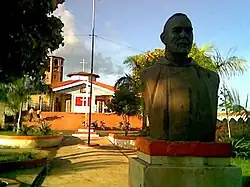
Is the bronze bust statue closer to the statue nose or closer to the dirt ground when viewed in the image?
the statue nose

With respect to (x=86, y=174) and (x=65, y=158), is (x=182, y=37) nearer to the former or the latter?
(x=86, y=174)

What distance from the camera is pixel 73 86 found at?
41906mm

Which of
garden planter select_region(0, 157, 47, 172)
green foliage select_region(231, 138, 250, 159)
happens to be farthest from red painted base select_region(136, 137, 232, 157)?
green foliage select_region(231, 138, 250, 159)

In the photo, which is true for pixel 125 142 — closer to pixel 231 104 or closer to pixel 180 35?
pixel 231 104

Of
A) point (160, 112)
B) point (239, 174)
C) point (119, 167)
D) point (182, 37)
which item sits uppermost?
point (182, 37)

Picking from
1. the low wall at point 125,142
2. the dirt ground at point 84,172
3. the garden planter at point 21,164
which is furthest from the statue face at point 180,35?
the low wall at point 125,142

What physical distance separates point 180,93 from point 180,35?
2.14 feet

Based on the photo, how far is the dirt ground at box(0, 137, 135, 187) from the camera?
9.92m

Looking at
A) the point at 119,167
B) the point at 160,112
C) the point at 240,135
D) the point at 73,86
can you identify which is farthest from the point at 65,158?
the point at 73,86

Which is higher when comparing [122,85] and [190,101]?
[122,85]

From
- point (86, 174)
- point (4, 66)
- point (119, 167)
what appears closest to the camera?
point (4, 66)

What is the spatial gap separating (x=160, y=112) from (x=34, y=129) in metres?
19.7

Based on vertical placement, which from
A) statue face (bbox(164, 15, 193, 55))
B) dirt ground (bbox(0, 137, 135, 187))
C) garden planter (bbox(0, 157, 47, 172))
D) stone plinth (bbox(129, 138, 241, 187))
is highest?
statue face (bbox(164, 15, 193, 55))

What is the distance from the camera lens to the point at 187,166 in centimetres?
396
